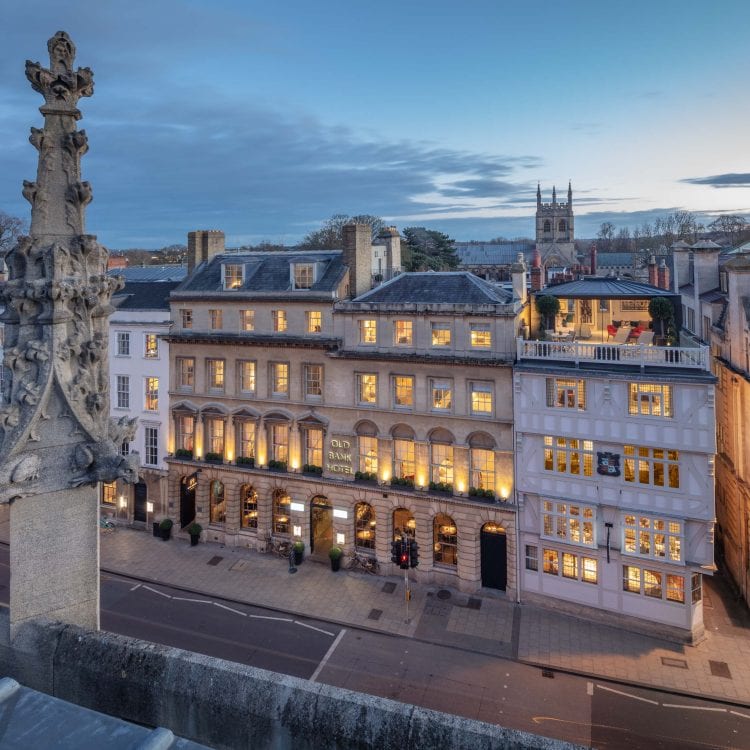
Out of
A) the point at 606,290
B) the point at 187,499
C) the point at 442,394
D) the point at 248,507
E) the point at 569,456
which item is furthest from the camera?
the point at 187,499

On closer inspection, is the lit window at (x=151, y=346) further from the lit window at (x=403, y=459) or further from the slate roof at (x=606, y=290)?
the slate roof at (x=606, y=290)

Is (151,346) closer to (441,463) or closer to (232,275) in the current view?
(232,275)

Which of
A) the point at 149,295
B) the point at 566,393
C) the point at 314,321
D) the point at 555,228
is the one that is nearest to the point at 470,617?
the point at 566,393

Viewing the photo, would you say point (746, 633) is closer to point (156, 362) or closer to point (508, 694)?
point (508, 694)

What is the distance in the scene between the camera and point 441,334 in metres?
32.7

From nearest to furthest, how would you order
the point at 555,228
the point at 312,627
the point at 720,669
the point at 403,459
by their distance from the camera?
1. the point at 720,669
2. the point at 312,627
3. the point at 403,459
4. the point at 555,228

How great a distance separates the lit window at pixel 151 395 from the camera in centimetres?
3966

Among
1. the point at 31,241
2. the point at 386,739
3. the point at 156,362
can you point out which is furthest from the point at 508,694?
the point at 156,362

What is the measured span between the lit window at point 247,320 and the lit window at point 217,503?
10.6 meters

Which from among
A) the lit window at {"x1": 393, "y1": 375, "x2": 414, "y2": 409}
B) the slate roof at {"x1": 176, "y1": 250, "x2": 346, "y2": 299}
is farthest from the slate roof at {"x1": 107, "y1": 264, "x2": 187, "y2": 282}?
the lit window at {"x1": 393, "y1": 375, "x2": 414, "y2": 409}

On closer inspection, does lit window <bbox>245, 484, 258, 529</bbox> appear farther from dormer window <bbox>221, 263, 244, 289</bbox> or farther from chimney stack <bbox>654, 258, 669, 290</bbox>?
chimney stack <bbox>654, 258, 669, 290</bbox>

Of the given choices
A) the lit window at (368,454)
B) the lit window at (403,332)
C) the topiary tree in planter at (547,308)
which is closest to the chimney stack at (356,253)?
the lit window at (403,332)

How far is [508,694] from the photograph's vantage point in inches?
913

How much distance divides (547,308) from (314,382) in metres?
15.5
